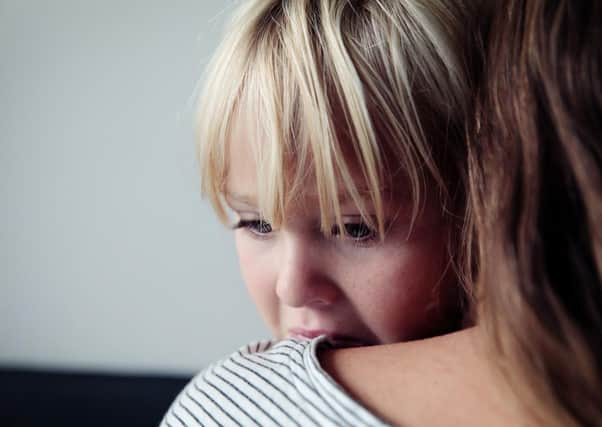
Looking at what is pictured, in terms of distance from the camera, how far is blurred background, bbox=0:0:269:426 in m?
1.27

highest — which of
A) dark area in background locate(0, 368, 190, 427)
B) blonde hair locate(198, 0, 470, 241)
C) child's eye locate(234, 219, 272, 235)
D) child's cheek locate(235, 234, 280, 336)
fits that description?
blonde hair locate(198, 0, 470, 241)

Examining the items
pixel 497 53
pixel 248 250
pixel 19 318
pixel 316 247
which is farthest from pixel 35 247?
pixel 497 53

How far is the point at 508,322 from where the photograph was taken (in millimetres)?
390

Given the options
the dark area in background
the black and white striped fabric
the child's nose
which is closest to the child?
the child's nose

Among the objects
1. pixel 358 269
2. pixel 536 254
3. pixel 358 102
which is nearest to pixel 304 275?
pixel 358 269

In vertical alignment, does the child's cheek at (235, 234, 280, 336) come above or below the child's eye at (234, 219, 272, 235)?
below

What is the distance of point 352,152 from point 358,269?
144 millimetres

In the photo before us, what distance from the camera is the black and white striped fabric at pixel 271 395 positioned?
443 mm

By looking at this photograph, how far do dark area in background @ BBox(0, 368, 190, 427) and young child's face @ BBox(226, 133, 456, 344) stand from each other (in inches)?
28.4

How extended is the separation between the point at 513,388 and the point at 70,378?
4.10 ft

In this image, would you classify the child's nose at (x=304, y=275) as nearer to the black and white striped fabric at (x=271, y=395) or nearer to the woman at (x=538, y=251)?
the black and white striped fabric at (x=271, y=395)

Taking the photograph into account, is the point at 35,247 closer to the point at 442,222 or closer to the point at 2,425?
the point at 2,425

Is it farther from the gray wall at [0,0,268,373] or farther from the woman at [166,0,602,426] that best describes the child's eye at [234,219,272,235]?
the gray wall at [0,0,268,373]

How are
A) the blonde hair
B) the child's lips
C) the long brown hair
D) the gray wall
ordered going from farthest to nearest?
1. the gray wall
2. the child's lips
3. the blonde hair
4. the long brown hair
